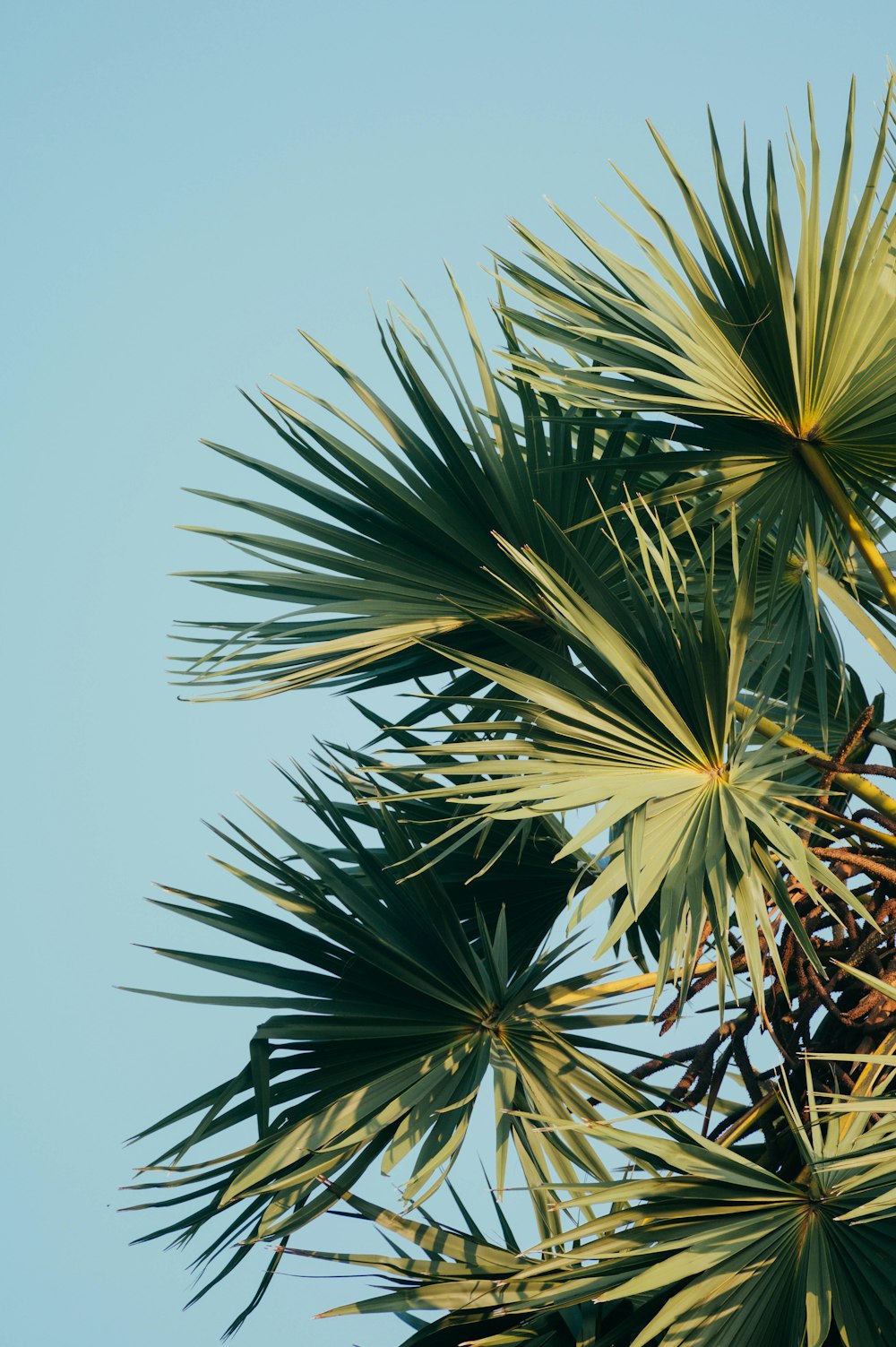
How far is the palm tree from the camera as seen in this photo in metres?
2.46

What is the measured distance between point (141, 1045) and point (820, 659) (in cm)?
4759

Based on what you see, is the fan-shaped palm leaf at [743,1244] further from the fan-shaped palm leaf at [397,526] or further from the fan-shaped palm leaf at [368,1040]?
the fan-shaped palm leaf at [397,526]

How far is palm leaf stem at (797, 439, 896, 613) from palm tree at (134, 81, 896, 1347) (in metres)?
0.01

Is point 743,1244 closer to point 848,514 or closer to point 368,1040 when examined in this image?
point 368,1040

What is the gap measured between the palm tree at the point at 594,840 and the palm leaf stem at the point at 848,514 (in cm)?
1

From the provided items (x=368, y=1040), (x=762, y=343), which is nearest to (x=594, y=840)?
(x=368, y=1040)

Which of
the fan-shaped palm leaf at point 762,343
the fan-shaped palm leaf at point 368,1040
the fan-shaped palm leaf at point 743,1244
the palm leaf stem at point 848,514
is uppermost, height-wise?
the fan-shaped palm leaf at point 762,343

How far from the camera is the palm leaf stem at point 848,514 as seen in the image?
3.09m

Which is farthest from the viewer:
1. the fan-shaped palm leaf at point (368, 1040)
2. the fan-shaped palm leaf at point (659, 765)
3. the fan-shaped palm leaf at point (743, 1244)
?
the fan-shaped palm leaf at point (368, 1040)

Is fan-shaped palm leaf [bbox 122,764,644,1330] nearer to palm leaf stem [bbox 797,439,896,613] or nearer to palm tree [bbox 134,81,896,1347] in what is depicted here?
palm tree [bbox 134,81,896,1347]

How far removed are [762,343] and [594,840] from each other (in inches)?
45.5

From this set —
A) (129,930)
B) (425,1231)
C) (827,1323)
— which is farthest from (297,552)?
(129,930)

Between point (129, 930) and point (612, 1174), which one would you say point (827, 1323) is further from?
point (129, 930)

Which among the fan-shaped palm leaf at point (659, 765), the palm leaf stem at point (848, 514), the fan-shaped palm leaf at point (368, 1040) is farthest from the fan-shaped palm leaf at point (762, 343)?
the fan-shaped palm leaf at point (368, 1040)
